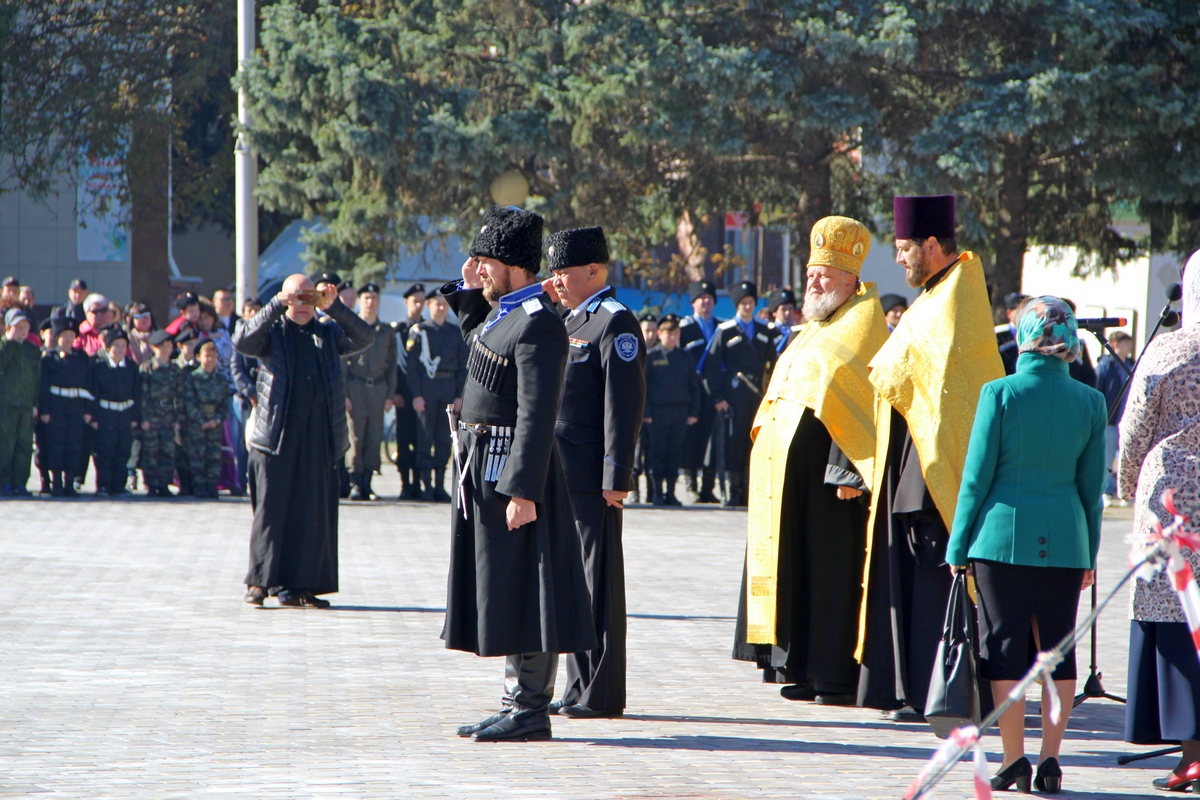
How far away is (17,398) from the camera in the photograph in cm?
1530

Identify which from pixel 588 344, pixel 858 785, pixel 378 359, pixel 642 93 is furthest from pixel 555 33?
pixel 858 785

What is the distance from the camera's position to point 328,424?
30.6 ft

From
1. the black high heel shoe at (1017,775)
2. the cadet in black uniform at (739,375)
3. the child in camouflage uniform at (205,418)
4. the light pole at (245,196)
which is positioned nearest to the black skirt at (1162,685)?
the black high heel shoe at (1017,775)

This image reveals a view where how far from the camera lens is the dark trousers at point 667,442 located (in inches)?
626

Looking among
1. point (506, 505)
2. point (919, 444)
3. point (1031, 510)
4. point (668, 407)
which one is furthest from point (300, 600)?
point (668, 407)

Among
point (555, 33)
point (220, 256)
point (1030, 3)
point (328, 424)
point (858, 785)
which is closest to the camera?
point (858, 785)

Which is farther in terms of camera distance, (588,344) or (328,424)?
(328,424)

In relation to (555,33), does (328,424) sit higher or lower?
lower

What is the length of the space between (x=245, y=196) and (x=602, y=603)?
13954mm

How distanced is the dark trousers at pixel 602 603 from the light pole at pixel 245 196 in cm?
1297

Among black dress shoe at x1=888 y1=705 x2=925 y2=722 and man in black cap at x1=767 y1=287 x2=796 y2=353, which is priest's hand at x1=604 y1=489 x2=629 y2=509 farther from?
man in black cap at x1=767 y1=287 x2=796 y2=353

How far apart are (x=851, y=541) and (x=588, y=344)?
1509mm

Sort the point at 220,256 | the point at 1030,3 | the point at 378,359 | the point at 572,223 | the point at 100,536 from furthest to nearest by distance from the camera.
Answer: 1. the point at 220,256
2. the point at 572,223
3. the point at 1030,3
4. the point at 378,359
5. the point at 100,536

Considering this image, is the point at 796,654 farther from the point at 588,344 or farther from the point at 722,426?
the point at 722,426
